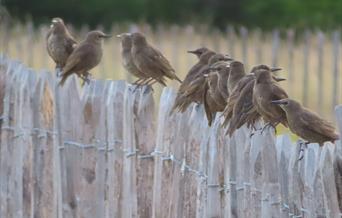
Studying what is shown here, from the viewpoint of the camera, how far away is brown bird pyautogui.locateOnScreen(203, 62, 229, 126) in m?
7.08

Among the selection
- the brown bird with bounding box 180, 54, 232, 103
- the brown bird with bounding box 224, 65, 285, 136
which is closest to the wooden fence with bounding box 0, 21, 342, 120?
the brown bird with bounding box 180, 54, 232, 103

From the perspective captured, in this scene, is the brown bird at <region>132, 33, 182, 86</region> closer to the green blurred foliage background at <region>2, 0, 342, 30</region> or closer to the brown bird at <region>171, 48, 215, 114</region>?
the brown bird at <region>171, 48, 215, 114</region>

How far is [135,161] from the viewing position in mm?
7266

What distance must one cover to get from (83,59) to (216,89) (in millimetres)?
1669

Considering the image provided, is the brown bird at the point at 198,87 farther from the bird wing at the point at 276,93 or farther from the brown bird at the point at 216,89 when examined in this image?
the bird wing at the point at 276,93

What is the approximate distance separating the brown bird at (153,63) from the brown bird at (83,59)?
0.33 metres

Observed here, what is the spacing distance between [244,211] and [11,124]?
3599mm

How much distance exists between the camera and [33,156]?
332 inches

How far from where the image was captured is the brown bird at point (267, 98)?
21.4 feet

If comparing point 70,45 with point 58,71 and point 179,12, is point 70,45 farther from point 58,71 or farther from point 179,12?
point 179,12

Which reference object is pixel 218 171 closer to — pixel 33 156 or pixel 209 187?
pixel 209 187

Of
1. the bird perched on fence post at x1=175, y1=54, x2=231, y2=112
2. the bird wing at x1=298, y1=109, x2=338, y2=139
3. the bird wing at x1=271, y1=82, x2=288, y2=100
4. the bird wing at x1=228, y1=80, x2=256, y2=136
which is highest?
the bird perched on fence post at x1=175, y1=54, x2=231, y2=112

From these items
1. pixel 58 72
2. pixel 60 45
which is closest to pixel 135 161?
pixel 58 72

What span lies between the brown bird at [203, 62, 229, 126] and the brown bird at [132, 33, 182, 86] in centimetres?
101
